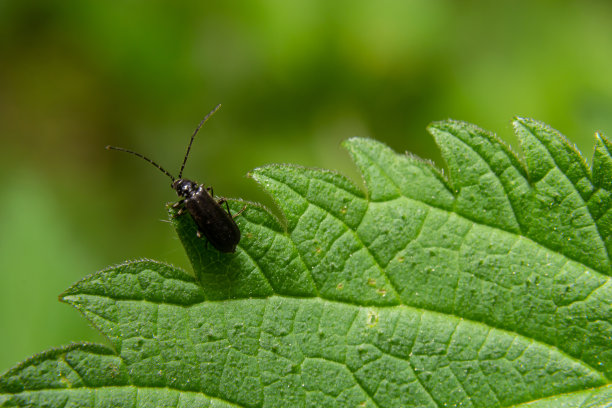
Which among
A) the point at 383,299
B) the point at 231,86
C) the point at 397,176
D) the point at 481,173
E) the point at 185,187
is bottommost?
the point at 383,299

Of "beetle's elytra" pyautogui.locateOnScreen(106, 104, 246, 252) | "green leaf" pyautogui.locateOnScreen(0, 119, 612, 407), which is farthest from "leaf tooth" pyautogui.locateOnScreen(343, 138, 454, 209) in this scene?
"beetle's elytra" pyautogui.locateOnScreen(106, 104, 246, 252)

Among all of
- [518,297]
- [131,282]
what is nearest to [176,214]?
[131,282]

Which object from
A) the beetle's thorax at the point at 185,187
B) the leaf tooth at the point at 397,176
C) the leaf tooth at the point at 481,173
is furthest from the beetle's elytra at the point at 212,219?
the leaf tooth at the point at 481,173

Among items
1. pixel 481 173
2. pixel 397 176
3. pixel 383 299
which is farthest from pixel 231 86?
pixel 383 299

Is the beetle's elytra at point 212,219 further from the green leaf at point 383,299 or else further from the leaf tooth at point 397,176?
the leaf tooth at point 397,176

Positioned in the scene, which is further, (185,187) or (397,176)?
(185,187)

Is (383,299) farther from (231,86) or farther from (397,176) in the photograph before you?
(231,86)

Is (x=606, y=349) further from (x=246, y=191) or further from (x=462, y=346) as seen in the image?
(x=246, y=191)
